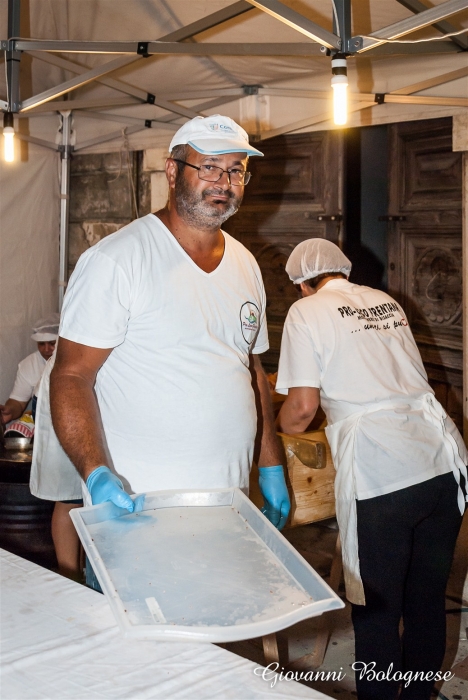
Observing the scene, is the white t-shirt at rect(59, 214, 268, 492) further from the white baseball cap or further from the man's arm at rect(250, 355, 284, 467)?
the man's arm at rect(250, 355, 284, 467)

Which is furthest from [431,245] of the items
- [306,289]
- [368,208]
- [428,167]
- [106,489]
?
[106,489]

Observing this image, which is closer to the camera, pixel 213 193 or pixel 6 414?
pixel 213 193

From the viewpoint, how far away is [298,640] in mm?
3459

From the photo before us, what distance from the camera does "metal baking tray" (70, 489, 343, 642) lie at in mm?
1245

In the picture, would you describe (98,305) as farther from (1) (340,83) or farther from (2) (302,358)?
(1) (340,83)

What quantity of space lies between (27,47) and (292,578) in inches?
116

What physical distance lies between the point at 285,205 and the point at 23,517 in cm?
283

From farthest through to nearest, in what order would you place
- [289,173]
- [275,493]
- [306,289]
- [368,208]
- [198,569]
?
[368,208] → [289,173] → [306,289] → [275,493] → [198,569]

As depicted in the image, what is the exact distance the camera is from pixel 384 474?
98.2 inches

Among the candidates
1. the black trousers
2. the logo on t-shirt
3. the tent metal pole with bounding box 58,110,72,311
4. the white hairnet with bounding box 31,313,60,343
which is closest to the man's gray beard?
the logo on t-shirt

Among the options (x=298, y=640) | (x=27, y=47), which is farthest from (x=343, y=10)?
(x=298, y=640)

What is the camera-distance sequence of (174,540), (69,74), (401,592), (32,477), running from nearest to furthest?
(174,540) < (401,592) < (32,477) < (69,74)

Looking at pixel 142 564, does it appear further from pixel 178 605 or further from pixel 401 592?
pixel 401 592

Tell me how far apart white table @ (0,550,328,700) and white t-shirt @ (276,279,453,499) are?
1271 mm
